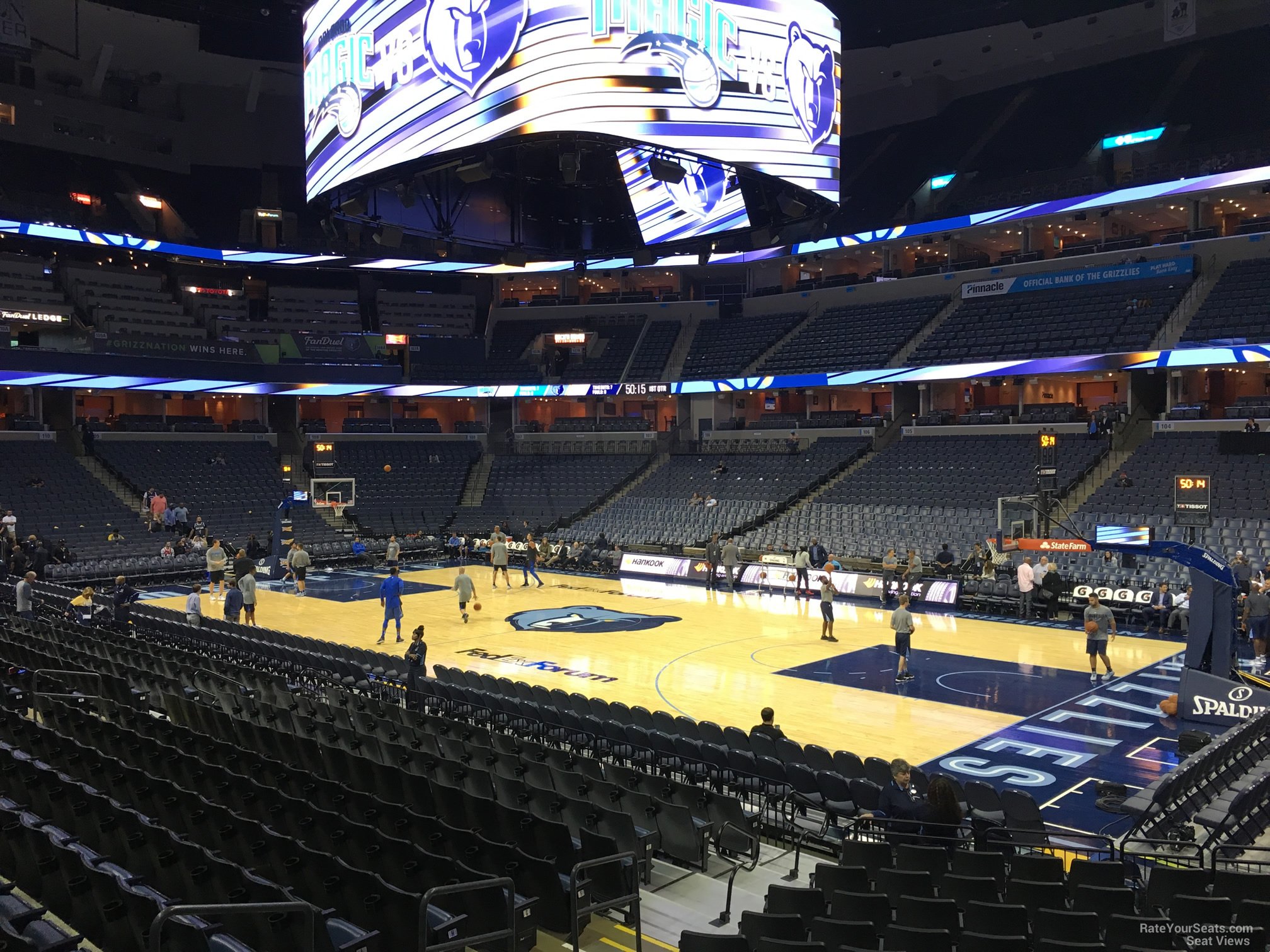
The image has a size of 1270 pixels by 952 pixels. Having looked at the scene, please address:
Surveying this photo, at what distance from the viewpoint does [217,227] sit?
42.4 meters

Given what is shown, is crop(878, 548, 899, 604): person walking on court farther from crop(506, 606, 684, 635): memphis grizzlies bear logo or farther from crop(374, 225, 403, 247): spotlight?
crop(374, 225, 403, 247): spotlight

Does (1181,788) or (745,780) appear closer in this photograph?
(1181,788)

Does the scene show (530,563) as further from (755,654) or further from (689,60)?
(689,60)

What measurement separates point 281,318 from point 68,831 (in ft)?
129

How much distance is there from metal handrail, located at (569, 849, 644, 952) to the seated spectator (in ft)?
66.0

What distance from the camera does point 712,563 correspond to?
27031 mm

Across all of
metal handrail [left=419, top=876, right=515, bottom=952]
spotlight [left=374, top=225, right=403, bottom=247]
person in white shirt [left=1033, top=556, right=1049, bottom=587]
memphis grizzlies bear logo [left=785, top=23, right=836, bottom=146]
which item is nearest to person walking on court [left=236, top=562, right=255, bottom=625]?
spotlight [left=374, top=225, right=403, bottom=247]

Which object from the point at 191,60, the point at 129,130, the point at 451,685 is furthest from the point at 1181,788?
the point at 129,130

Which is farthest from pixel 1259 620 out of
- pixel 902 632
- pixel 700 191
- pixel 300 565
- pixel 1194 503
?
pixel 300 565

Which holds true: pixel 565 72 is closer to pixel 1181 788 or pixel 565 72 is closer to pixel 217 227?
pixel 1181 788

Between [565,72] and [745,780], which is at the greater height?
[565,72]

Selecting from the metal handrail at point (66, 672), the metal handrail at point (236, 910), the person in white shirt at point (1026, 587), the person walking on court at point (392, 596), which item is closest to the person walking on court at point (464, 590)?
the person walking on court at point (392, 596)

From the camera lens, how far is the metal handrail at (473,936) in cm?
497

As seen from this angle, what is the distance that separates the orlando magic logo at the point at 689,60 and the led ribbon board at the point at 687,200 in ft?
10.4
